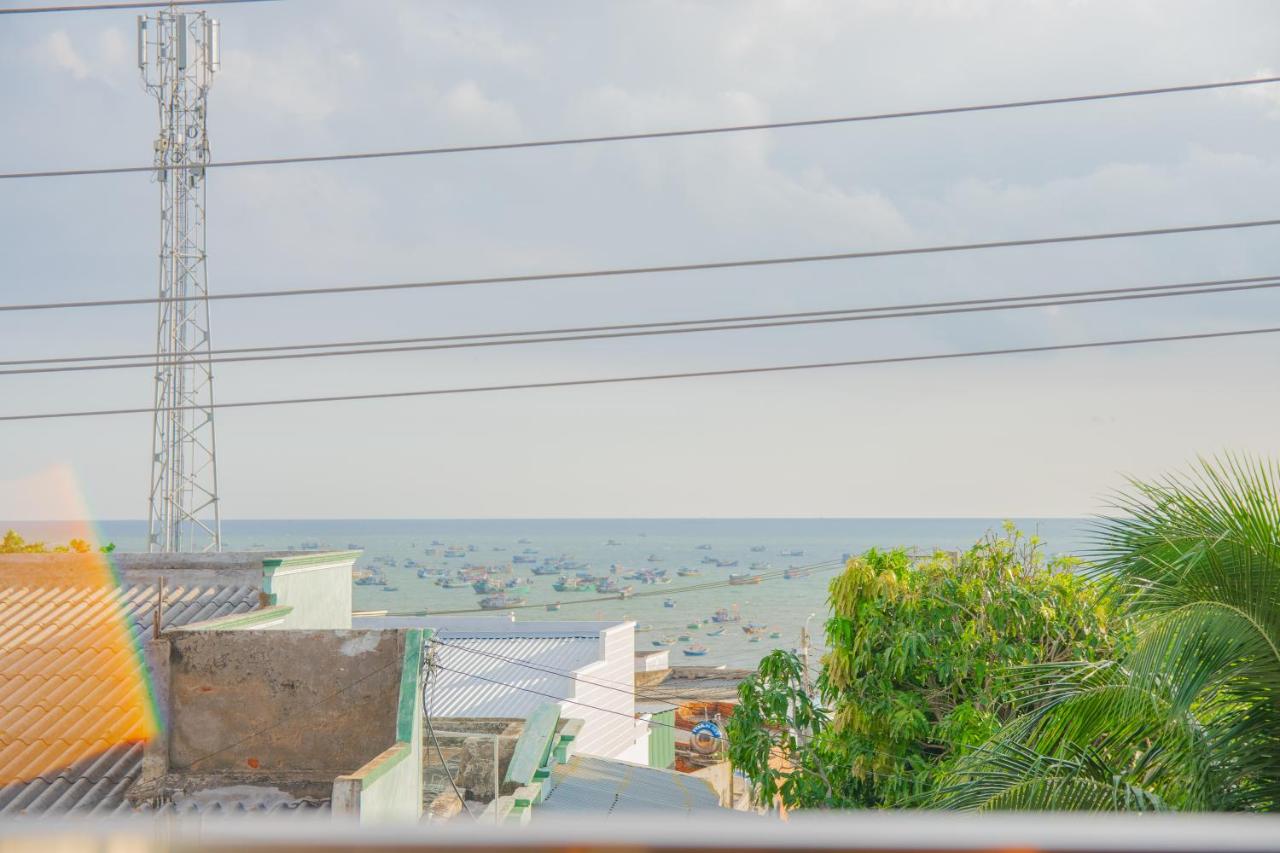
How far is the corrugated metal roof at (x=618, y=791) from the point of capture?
41.2ft

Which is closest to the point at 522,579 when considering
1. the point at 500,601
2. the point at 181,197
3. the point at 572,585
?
the point at 572,585

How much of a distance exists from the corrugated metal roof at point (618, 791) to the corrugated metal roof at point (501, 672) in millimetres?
4114

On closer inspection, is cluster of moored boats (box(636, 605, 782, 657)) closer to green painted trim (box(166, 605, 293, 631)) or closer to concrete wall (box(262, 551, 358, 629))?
concrete wall (box(262, 551, 358, 629))

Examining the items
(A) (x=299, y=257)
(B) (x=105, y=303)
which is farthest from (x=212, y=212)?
(B) (x=105, y=303)

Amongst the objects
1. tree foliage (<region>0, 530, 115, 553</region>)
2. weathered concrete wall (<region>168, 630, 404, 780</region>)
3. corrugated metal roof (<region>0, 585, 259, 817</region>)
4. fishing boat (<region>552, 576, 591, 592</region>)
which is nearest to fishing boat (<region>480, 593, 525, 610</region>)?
fishing boat (<region>552, 576, 591, 592</region>)

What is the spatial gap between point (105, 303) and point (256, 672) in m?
3.96

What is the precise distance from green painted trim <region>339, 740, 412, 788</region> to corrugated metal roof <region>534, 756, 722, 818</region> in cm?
358

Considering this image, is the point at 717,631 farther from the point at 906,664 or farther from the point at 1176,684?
the point at 1176,684

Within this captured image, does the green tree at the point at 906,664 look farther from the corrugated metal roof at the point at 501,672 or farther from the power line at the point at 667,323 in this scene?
the corrugated metal roof at the point at 501,672

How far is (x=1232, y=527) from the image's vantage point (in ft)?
16.9

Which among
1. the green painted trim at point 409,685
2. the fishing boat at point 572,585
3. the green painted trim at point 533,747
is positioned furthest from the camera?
the fishing boat at point 572,585

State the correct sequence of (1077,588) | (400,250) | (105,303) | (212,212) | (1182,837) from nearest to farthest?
(1182,837) → (1077,588) → (105,303) → (400,250) → (212,212)

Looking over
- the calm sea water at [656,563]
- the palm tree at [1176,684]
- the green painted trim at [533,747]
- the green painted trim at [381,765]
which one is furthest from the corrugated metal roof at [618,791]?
the calm sea water at [656,563]

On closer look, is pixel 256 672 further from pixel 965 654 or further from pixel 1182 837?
pixel 1182 837
